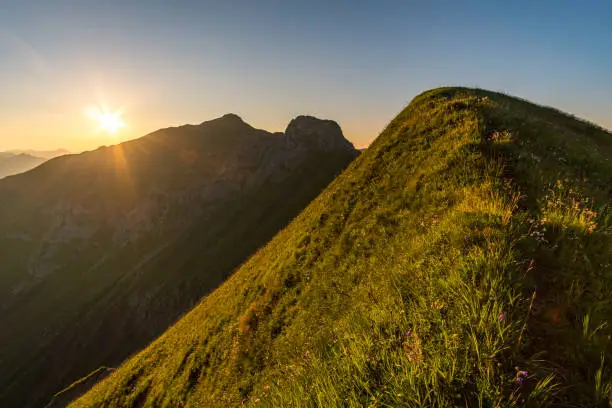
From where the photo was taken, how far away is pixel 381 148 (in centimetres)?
2422

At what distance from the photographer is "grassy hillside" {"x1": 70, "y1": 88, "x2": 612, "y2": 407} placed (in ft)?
14.3

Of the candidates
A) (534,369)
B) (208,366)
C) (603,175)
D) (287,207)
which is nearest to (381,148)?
(603,175)

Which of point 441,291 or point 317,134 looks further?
point 317,134

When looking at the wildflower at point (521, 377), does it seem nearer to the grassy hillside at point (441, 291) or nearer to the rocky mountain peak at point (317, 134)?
the grassy hillside at point (441, 291)

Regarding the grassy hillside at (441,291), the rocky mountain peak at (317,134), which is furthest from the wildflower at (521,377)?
the rocky mountain peak at (317,134)

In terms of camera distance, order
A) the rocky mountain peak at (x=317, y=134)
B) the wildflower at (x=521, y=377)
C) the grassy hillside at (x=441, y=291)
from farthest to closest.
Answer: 1. the rocky mountain peak at (x=317, y=134)
2. the grassy hillside at (x=441, y=291)
3. the wildflower at (x=521, y=377)

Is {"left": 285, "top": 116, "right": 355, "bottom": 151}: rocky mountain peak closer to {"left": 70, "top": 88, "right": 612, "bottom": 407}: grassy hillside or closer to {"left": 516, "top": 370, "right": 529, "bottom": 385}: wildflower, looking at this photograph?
{"left": 70, "top": 88, "right": 612, "bottom": 407}: grassy hillside

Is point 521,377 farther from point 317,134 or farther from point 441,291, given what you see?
point 317,134

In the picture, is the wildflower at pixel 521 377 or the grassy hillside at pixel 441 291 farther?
the grassy hillside at pixel 441 291

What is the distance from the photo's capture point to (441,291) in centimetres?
616

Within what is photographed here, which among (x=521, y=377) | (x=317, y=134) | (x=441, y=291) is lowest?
(x=521, y=377)

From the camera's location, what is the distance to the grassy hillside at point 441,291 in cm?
434

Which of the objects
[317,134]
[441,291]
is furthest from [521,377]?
[317,134]

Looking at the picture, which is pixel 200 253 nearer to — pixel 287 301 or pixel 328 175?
pixel 328 175
